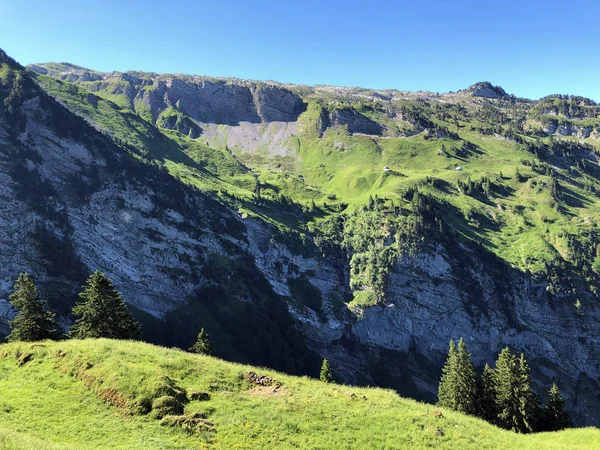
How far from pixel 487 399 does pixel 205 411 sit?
168 ft

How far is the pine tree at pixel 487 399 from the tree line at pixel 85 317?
56.7 m

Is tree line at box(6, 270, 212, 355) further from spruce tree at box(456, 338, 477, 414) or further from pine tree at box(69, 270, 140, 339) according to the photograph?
spruce tree at box(456, 338, 477, 414)

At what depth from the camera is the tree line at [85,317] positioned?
50906 millimetres

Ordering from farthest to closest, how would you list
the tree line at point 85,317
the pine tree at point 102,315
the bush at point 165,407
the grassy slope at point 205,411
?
the pine tree at point 102,315
the tree line at point 85,317
the bush at point 165,407
the grassy slope at point 205,411

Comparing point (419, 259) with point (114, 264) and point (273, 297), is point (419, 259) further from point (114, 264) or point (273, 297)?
point (114, 264)

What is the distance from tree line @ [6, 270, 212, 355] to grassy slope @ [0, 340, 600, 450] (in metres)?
14.1

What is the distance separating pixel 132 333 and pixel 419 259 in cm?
15878

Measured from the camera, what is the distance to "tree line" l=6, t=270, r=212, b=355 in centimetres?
5091

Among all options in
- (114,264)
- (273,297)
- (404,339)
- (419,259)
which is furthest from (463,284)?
(114,264)

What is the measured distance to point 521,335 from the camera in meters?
183

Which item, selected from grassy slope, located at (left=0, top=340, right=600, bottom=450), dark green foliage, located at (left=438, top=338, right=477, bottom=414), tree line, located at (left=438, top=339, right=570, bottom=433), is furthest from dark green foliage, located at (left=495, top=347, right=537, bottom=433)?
grassy slope, located at (left=0, top=340, right=600, bottom=450)

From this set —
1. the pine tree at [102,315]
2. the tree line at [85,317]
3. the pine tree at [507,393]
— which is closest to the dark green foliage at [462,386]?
the pine tree at [507,393]

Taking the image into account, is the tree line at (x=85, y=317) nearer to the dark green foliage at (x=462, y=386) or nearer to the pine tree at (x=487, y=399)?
the dark green foliage at (x=462, y=386)

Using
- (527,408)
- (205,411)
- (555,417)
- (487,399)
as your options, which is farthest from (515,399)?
(205,411)
